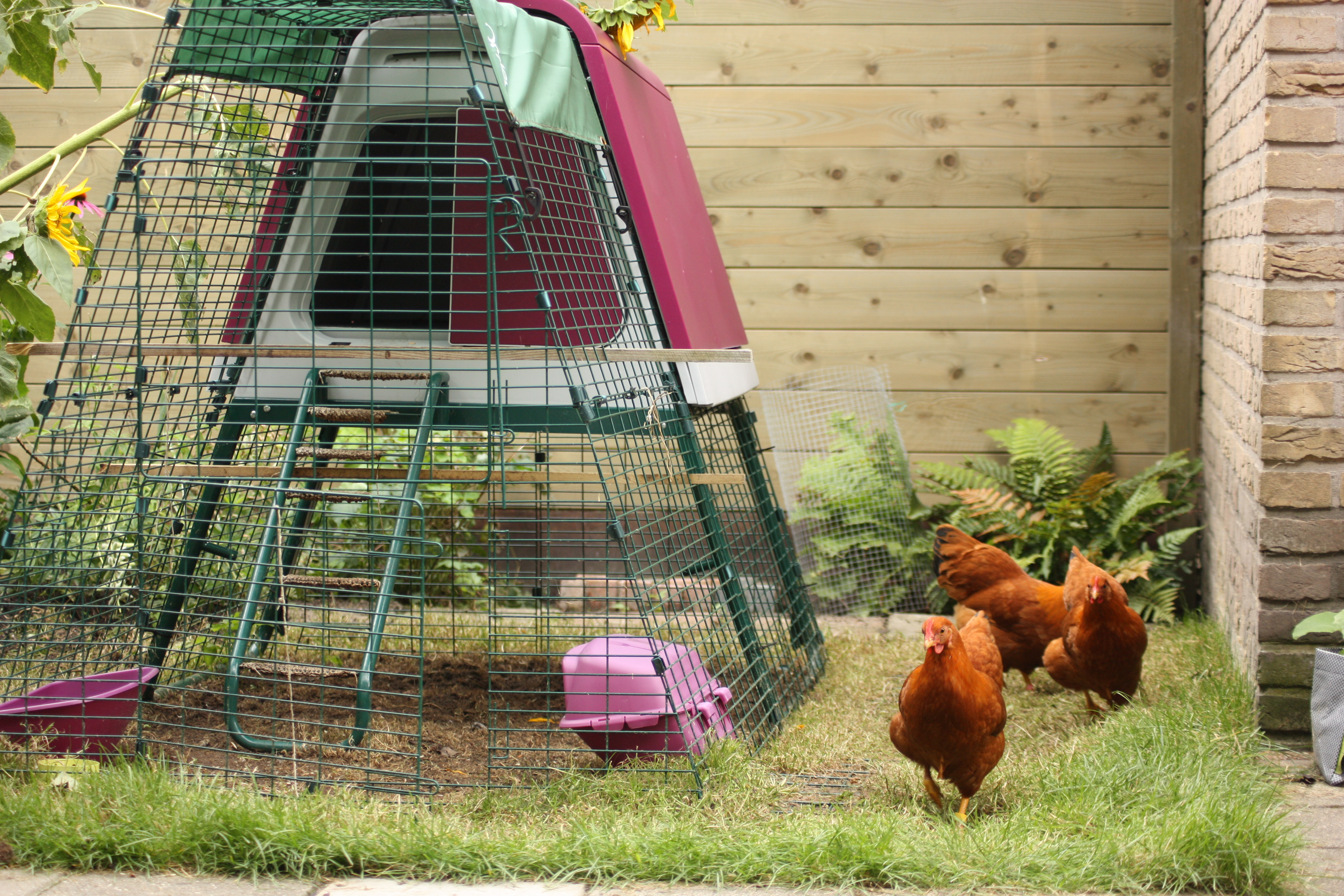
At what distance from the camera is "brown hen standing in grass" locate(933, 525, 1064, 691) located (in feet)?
12.6

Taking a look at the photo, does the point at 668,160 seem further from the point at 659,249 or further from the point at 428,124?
the point at 428,124

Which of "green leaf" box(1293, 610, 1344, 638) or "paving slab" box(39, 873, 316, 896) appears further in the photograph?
"green leaf" box(1293, 610, 1344, 638)

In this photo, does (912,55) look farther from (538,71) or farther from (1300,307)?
(538,71)

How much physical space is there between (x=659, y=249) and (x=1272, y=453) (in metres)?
1.93

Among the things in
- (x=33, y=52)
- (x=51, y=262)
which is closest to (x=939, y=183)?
(x=33, y=52)

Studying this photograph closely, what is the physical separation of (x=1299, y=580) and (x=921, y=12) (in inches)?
128

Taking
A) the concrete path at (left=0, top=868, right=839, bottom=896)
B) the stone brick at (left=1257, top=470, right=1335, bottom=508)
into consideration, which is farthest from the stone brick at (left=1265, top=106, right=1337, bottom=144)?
the concrete path at (left=0, top=868, right=839, bottom=896)

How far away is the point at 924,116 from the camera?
17.1 feet

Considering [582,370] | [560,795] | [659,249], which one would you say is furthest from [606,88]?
[560,795]

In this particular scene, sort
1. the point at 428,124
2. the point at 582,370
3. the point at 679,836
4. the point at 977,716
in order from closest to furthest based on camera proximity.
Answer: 1. the point at 679,836
2. the point at 977,716
3. the point at 428,124
4. the point at 582,370

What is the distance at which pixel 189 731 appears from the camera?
3.29 meters

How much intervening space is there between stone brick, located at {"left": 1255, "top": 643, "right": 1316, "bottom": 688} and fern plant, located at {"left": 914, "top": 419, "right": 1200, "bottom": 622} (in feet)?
4.93

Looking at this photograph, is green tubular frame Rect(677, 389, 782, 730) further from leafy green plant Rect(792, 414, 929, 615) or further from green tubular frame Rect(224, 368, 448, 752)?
leafy green plant Rect(792, 414, 929, 615)

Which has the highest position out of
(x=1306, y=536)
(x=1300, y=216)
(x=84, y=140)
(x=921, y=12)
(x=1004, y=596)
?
(x=921, y=12)
